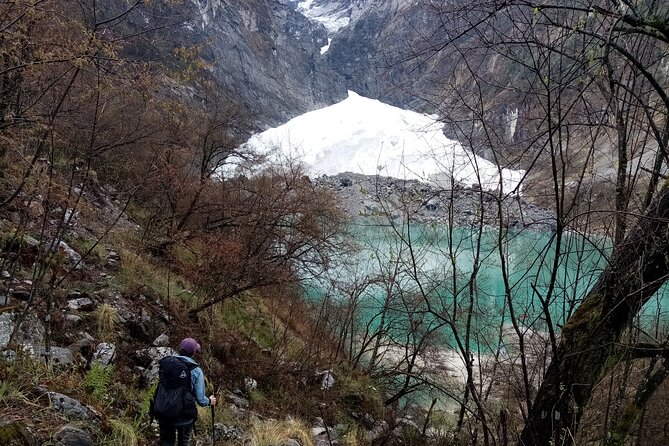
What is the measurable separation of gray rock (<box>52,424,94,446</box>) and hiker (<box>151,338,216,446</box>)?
2.29 ft

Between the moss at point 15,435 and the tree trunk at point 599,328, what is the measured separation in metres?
3.23

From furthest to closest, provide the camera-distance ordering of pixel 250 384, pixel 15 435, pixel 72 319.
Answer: pixel 250 384
pixel 72 319
pixel 15 435

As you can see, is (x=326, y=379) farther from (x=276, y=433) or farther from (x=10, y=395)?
(x=10, y=395)

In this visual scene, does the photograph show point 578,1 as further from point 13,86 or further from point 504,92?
point 13,86

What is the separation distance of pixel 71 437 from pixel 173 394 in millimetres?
936

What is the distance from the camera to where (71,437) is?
326 cm

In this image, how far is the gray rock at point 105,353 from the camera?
573cm

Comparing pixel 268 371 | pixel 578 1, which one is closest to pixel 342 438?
pixel 268 371

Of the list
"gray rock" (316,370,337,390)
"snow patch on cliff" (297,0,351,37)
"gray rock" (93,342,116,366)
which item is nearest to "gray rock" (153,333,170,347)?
"gray rock" (93,342,116,366)

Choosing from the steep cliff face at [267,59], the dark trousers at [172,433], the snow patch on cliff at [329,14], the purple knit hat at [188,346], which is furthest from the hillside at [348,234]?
the snow patch on cliff at [329,14]

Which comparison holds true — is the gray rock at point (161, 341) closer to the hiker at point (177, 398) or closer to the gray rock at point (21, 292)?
the gray rock at point (21, 292)

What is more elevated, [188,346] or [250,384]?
[188,346]

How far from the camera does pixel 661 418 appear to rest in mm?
7707

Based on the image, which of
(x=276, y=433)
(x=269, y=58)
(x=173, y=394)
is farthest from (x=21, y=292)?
(x=269, y=58)
